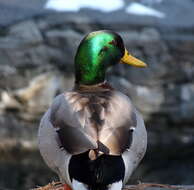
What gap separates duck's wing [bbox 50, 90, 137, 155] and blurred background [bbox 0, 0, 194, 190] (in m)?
3.49

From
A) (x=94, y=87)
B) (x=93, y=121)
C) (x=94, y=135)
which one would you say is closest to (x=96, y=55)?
(x=94, y=87)

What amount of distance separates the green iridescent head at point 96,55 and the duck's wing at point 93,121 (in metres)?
0.35

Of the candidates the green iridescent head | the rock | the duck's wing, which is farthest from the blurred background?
the duck's wing

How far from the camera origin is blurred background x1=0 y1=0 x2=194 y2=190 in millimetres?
7574

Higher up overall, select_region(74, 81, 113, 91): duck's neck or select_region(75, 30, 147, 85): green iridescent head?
select_region(75, 30, 147, 85): green iridescent head

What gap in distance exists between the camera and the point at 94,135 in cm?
359

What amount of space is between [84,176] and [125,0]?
4977 millimetres

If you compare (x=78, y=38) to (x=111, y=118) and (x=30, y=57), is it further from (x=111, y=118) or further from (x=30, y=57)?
(x=111, y=118)

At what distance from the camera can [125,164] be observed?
3639 mm

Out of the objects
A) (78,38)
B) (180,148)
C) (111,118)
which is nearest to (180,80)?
(180,148)

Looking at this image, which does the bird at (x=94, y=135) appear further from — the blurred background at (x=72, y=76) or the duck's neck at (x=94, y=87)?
the blurred background at (x=72, y=76)

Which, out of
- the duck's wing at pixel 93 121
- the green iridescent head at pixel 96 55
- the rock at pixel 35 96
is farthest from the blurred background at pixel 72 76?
the duck's wing at pixel 93 121

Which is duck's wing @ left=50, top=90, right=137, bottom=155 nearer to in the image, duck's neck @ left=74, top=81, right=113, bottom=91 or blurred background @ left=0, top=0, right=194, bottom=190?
duck's neck @ left=74, top=81, right=113, bottom=91

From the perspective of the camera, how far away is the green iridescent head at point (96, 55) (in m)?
4.42
